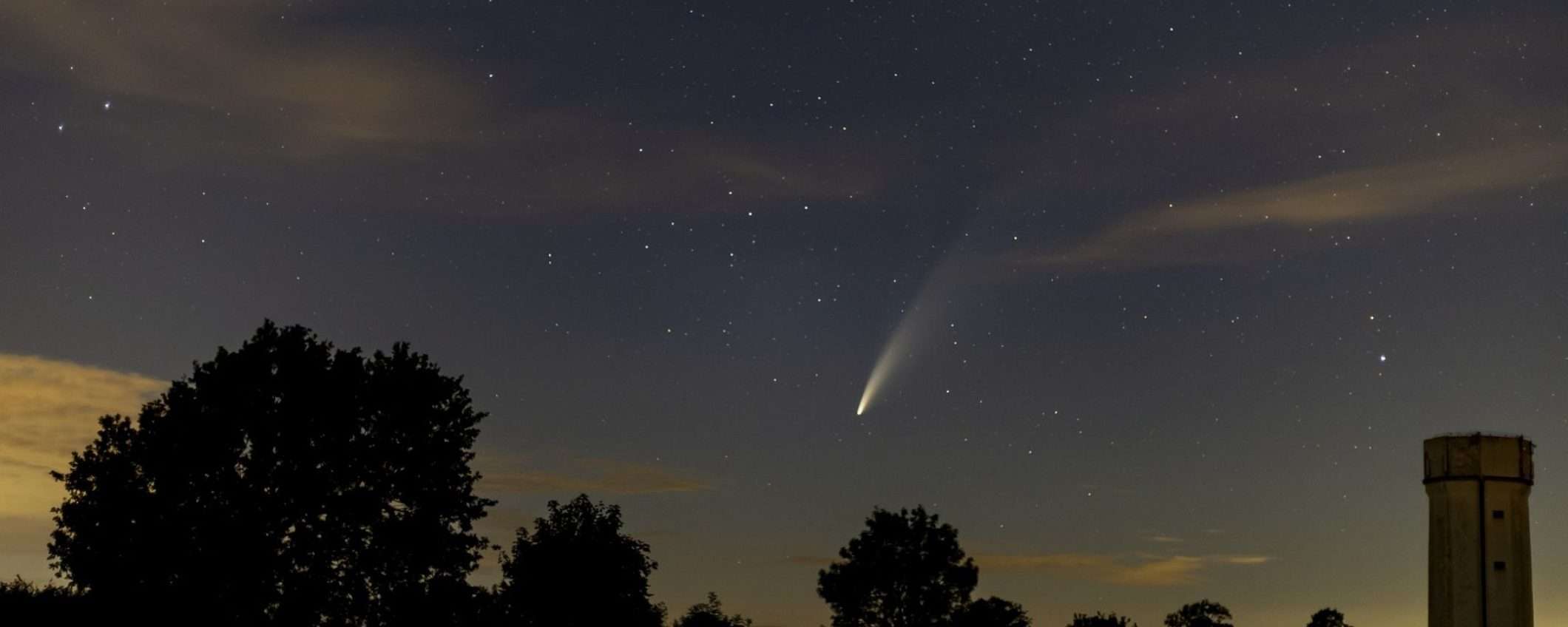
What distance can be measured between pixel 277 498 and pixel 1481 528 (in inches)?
1599

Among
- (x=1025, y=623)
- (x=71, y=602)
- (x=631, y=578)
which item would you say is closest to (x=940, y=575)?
(x=1025, y=623)

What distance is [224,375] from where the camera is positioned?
53.0 meters

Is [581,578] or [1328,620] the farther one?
[1328,620]

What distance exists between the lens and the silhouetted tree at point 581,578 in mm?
61594

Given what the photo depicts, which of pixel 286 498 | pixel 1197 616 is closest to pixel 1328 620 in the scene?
pixel 1197 616

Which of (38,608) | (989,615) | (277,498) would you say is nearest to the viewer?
(38,608)

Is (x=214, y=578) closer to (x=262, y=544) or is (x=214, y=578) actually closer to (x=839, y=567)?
(x=262, y=544)

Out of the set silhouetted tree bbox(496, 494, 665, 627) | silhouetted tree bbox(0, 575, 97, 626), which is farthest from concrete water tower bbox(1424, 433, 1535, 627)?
silhouetted tree bbox(0, 575, 97, 626)

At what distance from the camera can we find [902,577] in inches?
3575

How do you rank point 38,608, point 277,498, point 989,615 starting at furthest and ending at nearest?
1. point 989,615
2. point 277,498
3. point 38,608

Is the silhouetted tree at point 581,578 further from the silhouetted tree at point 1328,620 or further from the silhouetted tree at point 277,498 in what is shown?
the silhouetted tree at point 1328,620

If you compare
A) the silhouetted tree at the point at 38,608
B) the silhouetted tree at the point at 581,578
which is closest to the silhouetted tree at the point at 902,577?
the silhouetted tree at the point at 581,578

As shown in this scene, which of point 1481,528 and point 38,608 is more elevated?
point 1481,528

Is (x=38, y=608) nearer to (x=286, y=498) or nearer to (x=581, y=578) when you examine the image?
(x=286, y=498)
